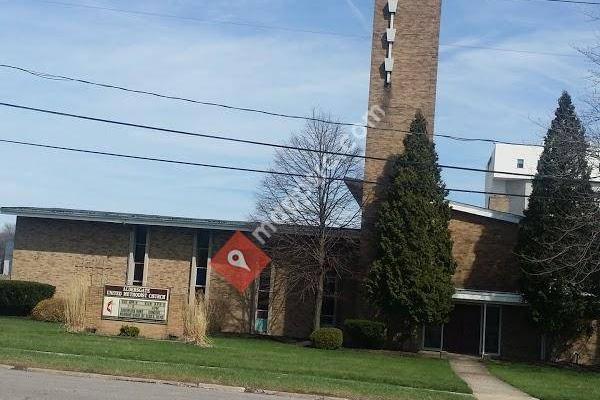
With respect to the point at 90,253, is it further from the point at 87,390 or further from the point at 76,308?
the point at 87,390

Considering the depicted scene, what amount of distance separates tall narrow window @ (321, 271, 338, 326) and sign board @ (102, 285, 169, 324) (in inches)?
383

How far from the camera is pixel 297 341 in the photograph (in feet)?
115

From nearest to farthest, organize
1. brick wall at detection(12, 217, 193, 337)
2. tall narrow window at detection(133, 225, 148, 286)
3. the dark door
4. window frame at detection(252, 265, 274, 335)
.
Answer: the dark door → window frame at detection(252, 265, 274, 335) → brick wall at detection(12, 217, 193, 337) → tall narrow window at detection(133, 225, 148, 286)

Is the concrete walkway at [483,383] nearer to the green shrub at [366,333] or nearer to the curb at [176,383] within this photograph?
the green shrub at [366,333]

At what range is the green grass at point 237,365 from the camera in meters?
15.9

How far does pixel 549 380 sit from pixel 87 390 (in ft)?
48.9

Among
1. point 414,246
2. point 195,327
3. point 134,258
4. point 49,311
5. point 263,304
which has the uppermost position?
point 414,246

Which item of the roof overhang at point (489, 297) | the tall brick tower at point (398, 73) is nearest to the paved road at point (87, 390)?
the roof overhang at point (489, 297)

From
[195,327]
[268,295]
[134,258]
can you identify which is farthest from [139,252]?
[195,327]

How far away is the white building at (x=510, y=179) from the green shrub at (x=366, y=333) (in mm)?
21670

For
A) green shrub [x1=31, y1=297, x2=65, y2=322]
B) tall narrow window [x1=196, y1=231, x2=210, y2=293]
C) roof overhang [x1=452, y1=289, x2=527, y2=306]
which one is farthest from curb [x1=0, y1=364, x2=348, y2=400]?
tall narrow window [x1=196, y1=231, x2=210, y2=293]

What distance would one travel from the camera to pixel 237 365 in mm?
19297

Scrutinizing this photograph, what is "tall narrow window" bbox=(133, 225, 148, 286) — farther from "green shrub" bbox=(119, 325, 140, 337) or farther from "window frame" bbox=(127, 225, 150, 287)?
"green shrub" bbox=(119, 325, 140, 337)

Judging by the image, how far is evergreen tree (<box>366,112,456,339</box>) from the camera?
30531mm
